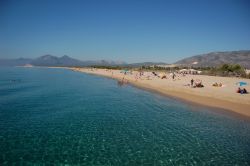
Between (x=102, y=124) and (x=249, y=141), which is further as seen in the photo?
(x=102, y=124)

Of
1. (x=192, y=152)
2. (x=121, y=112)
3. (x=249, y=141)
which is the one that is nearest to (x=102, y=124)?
(x=121, y=112)

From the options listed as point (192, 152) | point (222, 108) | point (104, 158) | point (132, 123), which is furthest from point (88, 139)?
point (222, 108)

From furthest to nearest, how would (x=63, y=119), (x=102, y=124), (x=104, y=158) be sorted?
(x=63, y=119) < (x=102, y=124) < (x=104, y=158)

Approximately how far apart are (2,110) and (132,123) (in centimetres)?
1298

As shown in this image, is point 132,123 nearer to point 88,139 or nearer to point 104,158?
point 88,139

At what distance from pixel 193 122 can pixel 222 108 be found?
275 inches

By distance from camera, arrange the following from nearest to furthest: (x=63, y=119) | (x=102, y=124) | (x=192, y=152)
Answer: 1. (x=192, y=152)
2. (x=102, y=124)
3. (x=63, y=119)

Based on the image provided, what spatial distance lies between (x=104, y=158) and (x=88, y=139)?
3.06 meters

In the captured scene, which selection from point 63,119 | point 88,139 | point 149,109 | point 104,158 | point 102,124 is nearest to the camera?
point 104,158

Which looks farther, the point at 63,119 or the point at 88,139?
the point at 63,119

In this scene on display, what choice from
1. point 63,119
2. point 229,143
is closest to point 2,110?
point 63,119

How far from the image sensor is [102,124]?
1884 cm

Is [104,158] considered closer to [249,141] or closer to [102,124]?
[102,124]

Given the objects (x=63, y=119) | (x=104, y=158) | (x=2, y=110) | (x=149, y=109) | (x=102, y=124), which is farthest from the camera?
(x=149, y=109)
